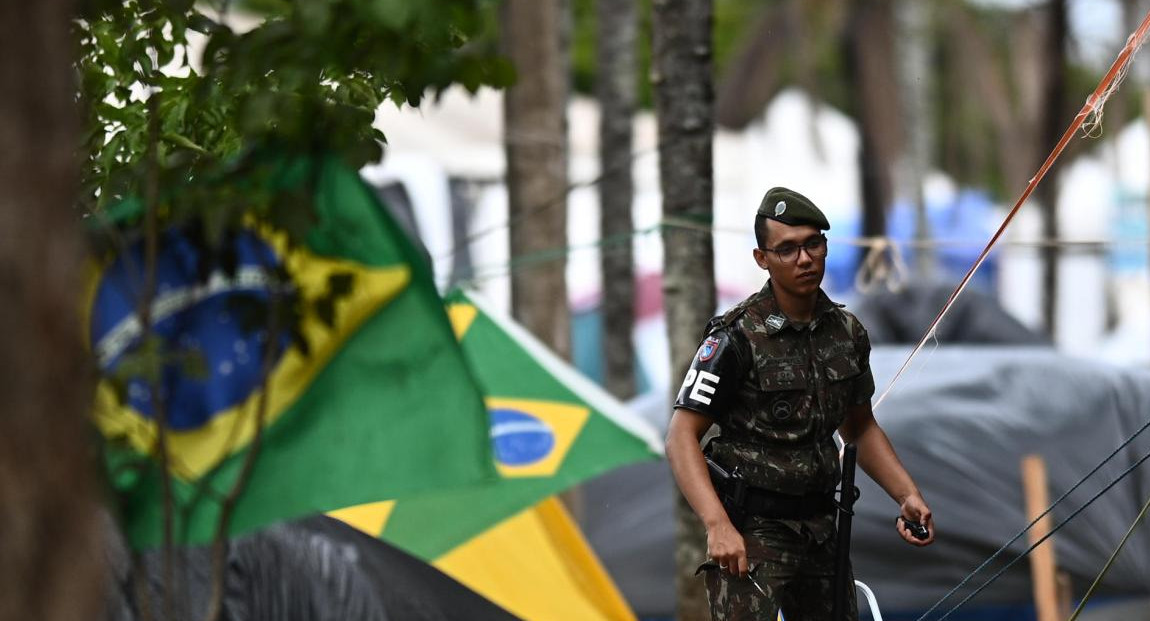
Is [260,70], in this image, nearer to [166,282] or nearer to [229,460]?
[166,282]

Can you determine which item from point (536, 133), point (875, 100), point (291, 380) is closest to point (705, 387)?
point (291, 380)

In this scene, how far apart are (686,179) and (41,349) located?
4.16 m

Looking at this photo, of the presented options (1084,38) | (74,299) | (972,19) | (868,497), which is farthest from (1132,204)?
(74,299)

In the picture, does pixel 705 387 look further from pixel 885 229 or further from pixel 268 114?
pixel 885 229

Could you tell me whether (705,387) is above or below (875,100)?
below

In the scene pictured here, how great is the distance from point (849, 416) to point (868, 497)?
A: 3.06 meters

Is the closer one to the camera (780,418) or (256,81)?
(256,81)

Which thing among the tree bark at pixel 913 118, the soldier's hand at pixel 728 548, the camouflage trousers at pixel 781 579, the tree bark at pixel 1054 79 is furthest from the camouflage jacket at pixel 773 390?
the tree bark at pixel 913 118

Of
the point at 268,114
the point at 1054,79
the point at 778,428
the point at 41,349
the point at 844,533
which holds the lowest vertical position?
the point at 844,533

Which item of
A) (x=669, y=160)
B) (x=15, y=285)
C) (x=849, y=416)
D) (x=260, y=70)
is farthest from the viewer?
(x=669, y=160)

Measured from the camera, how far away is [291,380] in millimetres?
3674

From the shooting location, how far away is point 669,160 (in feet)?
21.1

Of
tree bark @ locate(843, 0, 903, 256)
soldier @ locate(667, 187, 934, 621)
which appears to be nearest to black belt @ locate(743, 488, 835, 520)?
soldier @ locate(667, 187, 934, 621)

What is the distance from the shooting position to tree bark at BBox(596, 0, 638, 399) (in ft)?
37.9
